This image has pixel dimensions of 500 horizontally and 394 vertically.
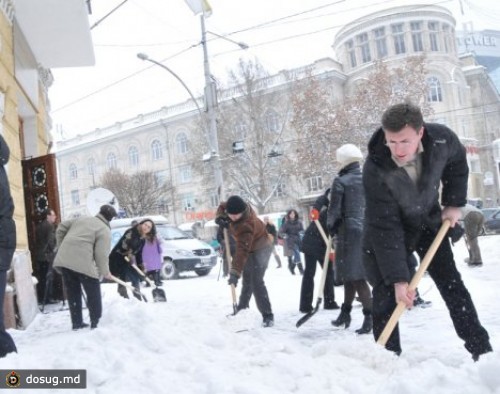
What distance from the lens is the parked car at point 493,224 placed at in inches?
859

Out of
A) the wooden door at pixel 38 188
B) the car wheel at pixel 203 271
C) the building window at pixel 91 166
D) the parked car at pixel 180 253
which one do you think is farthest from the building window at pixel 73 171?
the wooden door at pixel 38 188

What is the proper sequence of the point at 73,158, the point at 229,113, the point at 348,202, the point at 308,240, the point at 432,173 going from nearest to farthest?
the point at 432,173 → the point at 348,202 → the point at 308,240 → the point at 229,113 → the point at 73,158

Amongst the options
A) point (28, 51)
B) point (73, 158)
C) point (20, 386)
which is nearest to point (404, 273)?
point (20, 386)

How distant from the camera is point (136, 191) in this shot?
3759 centimetres

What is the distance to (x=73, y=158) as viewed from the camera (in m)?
55.8

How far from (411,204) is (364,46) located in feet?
133

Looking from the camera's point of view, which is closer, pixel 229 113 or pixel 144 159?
pixel 229 113

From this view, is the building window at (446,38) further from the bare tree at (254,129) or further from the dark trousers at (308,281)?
the dark trousers at (308,281)

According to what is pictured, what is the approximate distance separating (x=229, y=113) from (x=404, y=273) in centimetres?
2875

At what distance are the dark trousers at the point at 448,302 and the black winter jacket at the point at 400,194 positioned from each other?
163mm

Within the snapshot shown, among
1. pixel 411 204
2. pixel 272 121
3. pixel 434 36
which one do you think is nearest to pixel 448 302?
pixel 411 204

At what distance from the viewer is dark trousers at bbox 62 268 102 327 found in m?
5.82

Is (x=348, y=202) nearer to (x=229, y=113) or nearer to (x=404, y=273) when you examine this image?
(x=404, y=273)

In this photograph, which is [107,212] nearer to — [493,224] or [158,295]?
[158,295]
